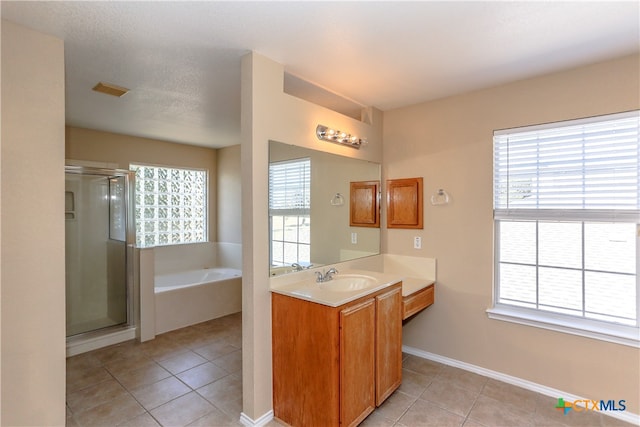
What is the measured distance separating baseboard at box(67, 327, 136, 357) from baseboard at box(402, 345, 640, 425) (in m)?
2.99

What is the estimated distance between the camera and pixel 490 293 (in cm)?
274

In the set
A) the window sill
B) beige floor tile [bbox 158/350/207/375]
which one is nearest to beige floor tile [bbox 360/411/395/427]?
the window sill

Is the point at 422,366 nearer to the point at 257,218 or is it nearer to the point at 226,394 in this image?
the point at 226,394

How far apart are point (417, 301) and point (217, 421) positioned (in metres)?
1.78

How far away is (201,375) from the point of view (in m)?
2.78

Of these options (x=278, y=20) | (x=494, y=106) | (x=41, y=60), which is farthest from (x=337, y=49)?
(x=41, y=60)

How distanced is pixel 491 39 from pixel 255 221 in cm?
185

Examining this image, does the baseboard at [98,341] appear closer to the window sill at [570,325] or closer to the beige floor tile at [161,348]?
the beige floor tile at [161,348]

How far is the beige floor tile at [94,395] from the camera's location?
2.36m

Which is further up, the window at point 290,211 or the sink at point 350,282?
the window at point 290,211

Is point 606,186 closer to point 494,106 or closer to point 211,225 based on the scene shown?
point 494,106

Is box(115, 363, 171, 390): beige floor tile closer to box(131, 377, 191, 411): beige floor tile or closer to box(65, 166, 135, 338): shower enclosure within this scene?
box(131, 377, 191, 411): beige floor tile

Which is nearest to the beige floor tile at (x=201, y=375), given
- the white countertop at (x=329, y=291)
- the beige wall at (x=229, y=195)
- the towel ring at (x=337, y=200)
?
the white countertop at (x=329, y=291)

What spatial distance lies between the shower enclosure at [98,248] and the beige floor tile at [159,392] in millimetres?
1282
